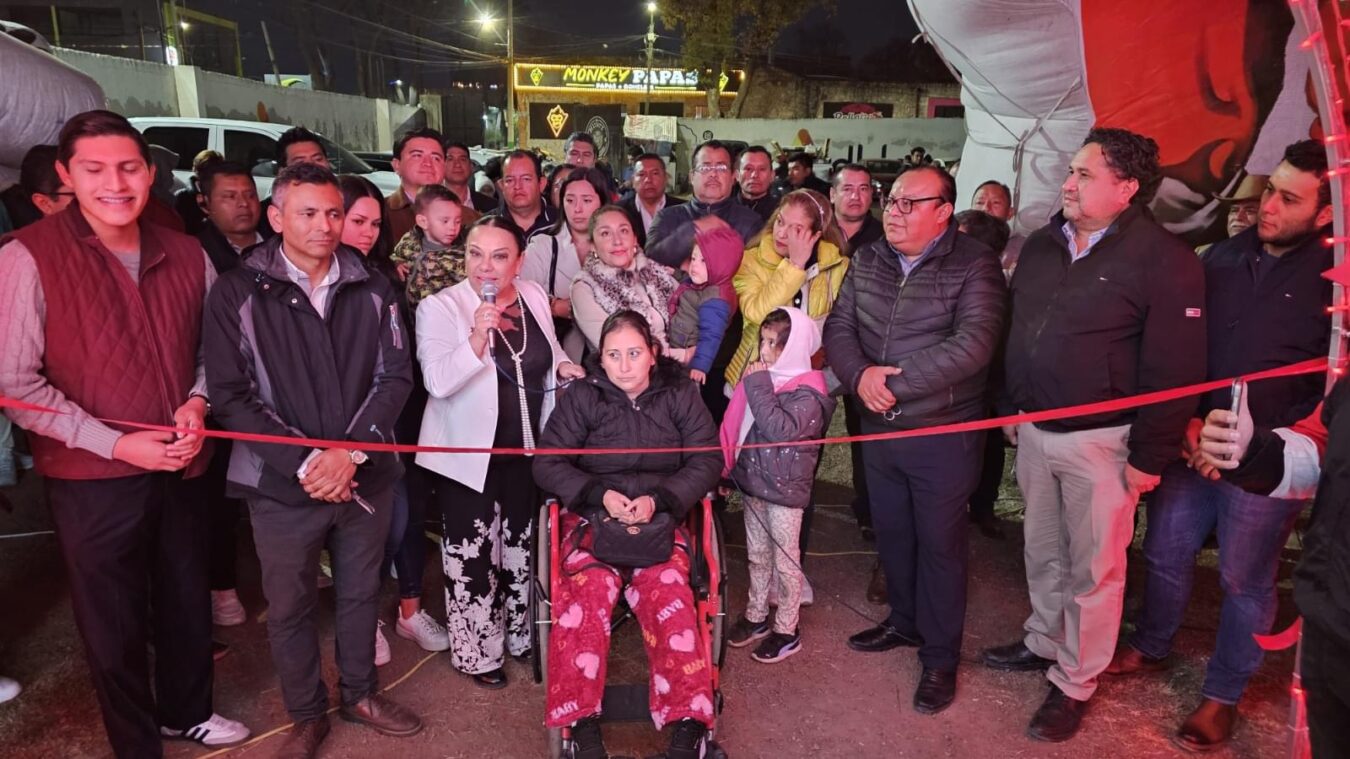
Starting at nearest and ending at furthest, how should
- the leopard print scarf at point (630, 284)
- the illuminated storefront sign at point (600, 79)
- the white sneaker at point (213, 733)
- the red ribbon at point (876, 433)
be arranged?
the red ribbon at point (876, 433) → the white sneaker at point (213, 733) → the leopard print scarf at point (630, 284) → the illuminated storefront sign at point (600, 79)

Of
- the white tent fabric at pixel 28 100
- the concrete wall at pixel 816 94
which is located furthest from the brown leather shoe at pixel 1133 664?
the concrete wall at pixel 816 94

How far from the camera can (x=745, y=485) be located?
3.54 metres

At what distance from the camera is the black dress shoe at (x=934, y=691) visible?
322cm

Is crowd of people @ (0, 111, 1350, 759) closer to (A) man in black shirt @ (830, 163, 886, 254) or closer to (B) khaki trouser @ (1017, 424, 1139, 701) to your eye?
(B) khaki trouser @ (1017, 424, 1139, 701)

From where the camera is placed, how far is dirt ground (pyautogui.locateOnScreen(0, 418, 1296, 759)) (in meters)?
3.00

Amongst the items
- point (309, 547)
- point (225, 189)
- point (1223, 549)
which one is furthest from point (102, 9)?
point (1223, 549)

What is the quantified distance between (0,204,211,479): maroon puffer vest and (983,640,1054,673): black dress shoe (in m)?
3.28

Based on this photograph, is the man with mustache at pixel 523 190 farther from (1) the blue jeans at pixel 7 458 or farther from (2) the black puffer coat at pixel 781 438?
(1) the blue jeans at pixel 7 458

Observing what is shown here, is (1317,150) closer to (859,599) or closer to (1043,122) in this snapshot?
(1043,122)

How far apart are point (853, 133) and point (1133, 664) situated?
91.3ft

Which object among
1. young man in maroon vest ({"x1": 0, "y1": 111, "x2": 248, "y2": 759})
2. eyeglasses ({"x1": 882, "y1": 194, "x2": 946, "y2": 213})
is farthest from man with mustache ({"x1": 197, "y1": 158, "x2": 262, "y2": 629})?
eyeglasses ({"x1": 882, "y1": 194, "x2": 946, "y2": 213})

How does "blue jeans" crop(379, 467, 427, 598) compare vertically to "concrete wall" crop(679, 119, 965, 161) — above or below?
below

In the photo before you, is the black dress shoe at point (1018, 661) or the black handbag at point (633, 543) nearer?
the black handbag at point (633, 543)

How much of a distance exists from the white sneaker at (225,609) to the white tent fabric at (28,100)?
7.27ft
